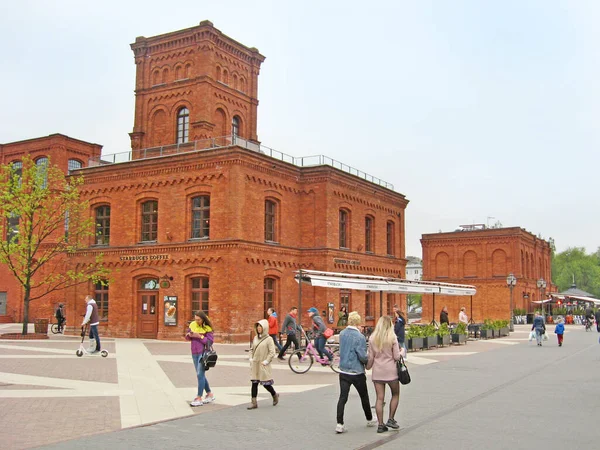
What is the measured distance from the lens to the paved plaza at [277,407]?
8.98m

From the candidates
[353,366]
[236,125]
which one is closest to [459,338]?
[236,125]

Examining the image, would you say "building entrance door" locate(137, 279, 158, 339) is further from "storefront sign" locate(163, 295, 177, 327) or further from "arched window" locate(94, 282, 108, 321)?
"arched window" locate(94, 282, 108, 321)

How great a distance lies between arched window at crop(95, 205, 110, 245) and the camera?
32.9m

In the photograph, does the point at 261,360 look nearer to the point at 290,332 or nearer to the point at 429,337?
the point at 290,332

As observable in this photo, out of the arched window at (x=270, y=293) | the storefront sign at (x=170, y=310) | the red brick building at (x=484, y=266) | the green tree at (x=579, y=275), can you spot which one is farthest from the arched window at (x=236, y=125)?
the green tree at (x=579, y=275)

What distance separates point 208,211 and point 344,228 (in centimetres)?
847

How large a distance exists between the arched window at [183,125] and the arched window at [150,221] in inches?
166

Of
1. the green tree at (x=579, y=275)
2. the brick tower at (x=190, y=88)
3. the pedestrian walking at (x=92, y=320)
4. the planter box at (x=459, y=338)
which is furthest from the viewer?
the green tree at (x=579, y=275)

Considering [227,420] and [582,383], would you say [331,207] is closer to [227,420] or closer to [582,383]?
[582,383]

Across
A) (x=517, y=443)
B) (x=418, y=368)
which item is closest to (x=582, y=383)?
(x=418, y=368)

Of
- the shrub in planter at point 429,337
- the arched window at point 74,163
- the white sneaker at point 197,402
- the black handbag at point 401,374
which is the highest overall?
the arched window at point 74,163

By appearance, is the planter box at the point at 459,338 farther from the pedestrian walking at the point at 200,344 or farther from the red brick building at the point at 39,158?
the red brick building at the point at 39,158

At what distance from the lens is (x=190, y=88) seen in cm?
3347

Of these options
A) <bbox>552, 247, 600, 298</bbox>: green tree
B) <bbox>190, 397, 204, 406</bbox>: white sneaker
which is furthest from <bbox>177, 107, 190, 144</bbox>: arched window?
<bbox>552, 247, 600, 298</bbox>: green tree
